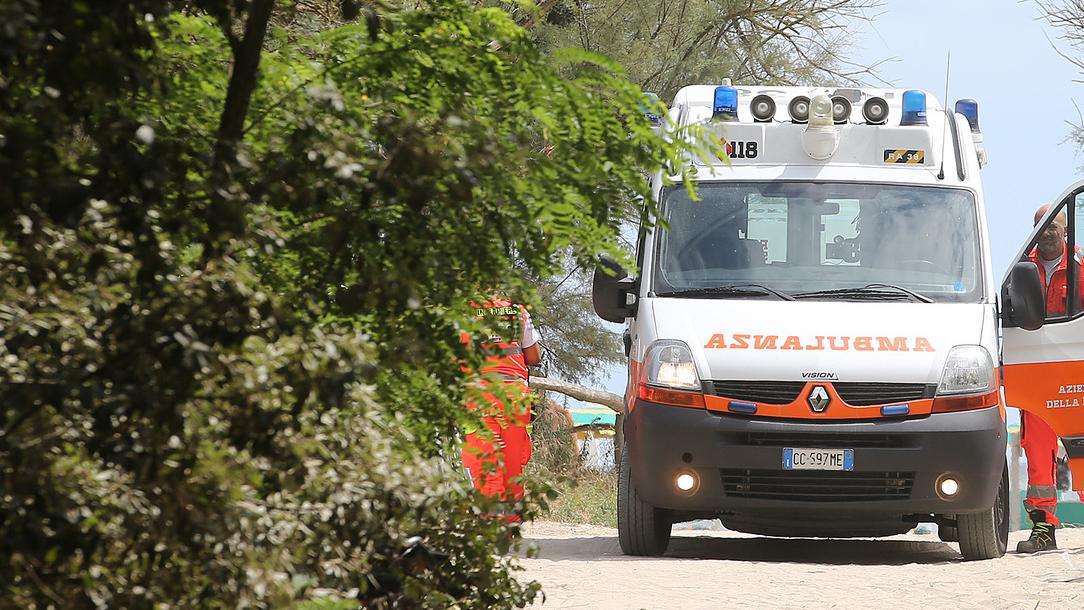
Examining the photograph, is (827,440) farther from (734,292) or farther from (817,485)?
(734,292)

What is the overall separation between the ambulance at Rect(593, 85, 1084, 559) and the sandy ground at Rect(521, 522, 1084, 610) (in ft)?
1.04

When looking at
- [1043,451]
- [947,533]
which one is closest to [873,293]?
[947,533]

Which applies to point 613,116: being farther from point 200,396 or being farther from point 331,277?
point 200,396

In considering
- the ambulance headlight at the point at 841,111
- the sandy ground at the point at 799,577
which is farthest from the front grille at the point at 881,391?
the ambulance headlight at the point at 841,111

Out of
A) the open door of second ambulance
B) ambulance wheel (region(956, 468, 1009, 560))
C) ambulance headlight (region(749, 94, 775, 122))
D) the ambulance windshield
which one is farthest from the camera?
the open door of second ambulance

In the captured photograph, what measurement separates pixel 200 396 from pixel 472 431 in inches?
69.6

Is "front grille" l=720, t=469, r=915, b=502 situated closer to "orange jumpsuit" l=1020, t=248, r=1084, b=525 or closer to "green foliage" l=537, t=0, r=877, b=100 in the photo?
"orange jumpsuit" l=1020, t=248, r=1084, b=525

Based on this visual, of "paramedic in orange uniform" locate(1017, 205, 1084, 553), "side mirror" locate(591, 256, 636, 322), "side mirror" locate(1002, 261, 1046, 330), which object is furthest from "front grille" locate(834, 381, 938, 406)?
"paramedic in orange uniform" locate(1017, 205, 1084, 553)

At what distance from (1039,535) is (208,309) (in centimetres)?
890

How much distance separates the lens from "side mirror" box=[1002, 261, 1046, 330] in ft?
29.3

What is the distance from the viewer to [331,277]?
328 cm

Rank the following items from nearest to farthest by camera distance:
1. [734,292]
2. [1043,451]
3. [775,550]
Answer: [734,292] < [775,550] < [1043,451]

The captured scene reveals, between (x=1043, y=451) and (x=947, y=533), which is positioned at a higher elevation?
(x=1043, y=451)

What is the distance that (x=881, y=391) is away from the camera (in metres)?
8.36
